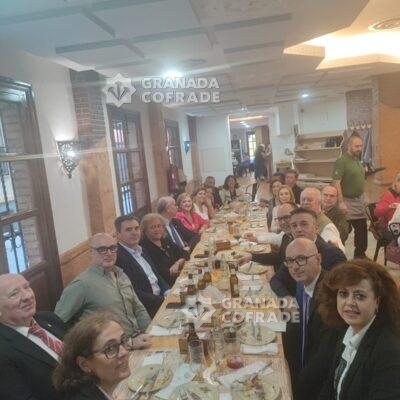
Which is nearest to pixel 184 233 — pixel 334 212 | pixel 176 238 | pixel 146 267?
pixel 176 238

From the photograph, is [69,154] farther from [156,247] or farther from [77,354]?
[77,354]

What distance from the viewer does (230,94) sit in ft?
21.1

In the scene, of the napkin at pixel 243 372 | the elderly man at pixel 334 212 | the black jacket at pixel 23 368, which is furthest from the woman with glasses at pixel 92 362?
the elderly man at pixel 334 212

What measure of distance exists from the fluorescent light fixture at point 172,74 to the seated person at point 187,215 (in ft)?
5.28

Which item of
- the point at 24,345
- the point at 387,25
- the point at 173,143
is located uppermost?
the point at 387,25

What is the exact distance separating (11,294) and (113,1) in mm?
1756

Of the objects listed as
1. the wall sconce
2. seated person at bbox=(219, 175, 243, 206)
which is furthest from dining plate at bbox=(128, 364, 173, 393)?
seated person at bbox=(219, 175, 243, 206)

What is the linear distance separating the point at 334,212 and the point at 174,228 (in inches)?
73.7

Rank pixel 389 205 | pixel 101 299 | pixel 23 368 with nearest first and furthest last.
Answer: pixel 23 368
pixel 101 299
pixel 389 205

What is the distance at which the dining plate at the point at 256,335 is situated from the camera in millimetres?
1825

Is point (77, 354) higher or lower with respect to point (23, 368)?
higher

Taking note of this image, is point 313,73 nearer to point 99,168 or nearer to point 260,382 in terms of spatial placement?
point 99,168

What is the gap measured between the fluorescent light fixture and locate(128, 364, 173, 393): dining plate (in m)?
3.21

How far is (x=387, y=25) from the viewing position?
434 centimetres
